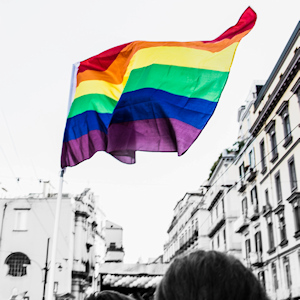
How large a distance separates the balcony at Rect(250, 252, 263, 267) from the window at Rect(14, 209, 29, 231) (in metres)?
21.2

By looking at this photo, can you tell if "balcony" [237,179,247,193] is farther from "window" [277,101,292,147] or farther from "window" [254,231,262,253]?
"window" [277,101,292,147]

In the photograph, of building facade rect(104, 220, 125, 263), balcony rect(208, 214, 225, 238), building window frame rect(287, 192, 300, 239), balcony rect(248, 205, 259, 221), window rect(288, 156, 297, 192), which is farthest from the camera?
building facade rect(104, 220, 125, 263)

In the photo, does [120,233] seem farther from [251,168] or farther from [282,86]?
[282,86]

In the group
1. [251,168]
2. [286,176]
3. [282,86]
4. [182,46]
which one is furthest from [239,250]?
[182,46]

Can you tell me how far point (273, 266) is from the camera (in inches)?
1147

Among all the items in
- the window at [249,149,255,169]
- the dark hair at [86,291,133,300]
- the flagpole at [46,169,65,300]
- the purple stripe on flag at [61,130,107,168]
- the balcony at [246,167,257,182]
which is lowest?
the dark hair at [86,291,133,300]

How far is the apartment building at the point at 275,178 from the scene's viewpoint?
2555cm

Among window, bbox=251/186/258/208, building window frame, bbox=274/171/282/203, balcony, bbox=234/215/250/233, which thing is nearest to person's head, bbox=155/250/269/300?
building window frame, bbox=274/171/282/203

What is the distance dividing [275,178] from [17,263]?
2442 cm

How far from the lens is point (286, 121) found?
27.6m

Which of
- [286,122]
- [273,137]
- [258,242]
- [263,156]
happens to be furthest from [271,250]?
[286,122]

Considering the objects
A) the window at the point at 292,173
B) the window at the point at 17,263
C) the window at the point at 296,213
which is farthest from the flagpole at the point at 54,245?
the window at the point at 17,263

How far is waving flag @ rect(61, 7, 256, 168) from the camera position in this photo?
7.50 meters

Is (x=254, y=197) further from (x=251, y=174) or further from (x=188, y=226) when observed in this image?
(x=188, y=226)
